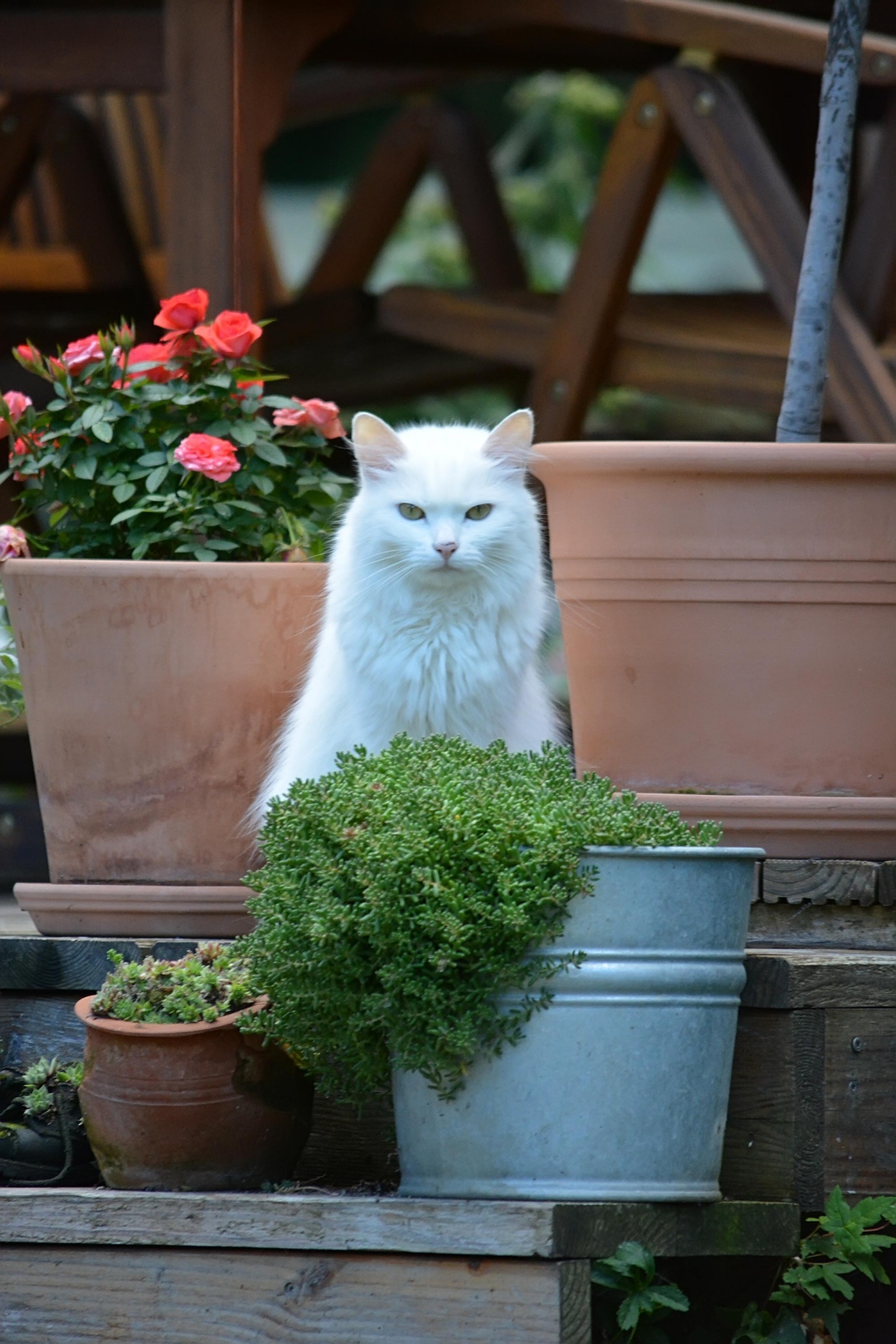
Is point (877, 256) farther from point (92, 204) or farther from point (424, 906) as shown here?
point (92, 204)

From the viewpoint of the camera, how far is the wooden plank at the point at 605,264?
3.77m

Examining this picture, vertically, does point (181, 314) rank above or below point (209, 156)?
below

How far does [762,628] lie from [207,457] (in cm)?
82

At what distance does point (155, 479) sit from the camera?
7.32ft

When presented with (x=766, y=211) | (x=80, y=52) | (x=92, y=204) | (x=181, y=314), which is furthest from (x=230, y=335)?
(x=92, y=204)

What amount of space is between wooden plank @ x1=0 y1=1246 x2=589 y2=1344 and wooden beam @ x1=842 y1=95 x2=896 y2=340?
2574mm

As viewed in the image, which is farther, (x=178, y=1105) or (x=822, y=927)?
(x=822, y=927)

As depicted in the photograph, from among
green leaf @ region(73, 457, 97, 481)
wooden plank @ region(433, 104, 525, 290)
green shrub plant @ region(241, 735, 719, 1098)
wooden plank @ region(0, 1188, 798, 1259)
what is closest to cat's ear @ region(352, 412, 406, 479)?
green leaf @ region(73, 457, 97, 481)

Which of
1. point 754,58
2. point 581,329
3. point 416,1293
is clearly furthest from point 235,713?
point 754,58

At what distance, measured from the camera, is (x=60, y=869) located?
2.17m

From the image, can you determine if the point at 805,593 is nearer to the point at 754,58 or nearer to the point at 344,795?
the point at 344,795

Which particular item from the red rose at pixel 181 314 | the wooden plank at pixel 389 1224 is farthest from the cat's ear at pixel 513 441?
the wooden plank at pixel 389 1224

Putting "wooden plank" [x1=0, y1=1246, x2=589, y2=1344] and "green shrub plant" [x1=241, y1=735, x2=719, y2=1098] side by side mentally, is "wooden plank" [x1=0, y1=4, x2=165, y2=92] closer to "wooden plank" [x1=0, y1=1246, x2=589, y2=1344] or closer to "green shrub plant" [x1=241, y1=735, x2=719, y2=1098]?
"green shrub plant" [x1=241, y1=735, x2=719, y2=1098]

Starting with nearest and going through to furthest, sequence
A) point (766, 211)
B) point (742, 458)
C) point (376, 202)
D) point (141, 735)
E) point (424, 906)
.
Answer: point (424, 906)
point (742, 458)
point (141, 735)
point (766, 211)
point (376, 202)
